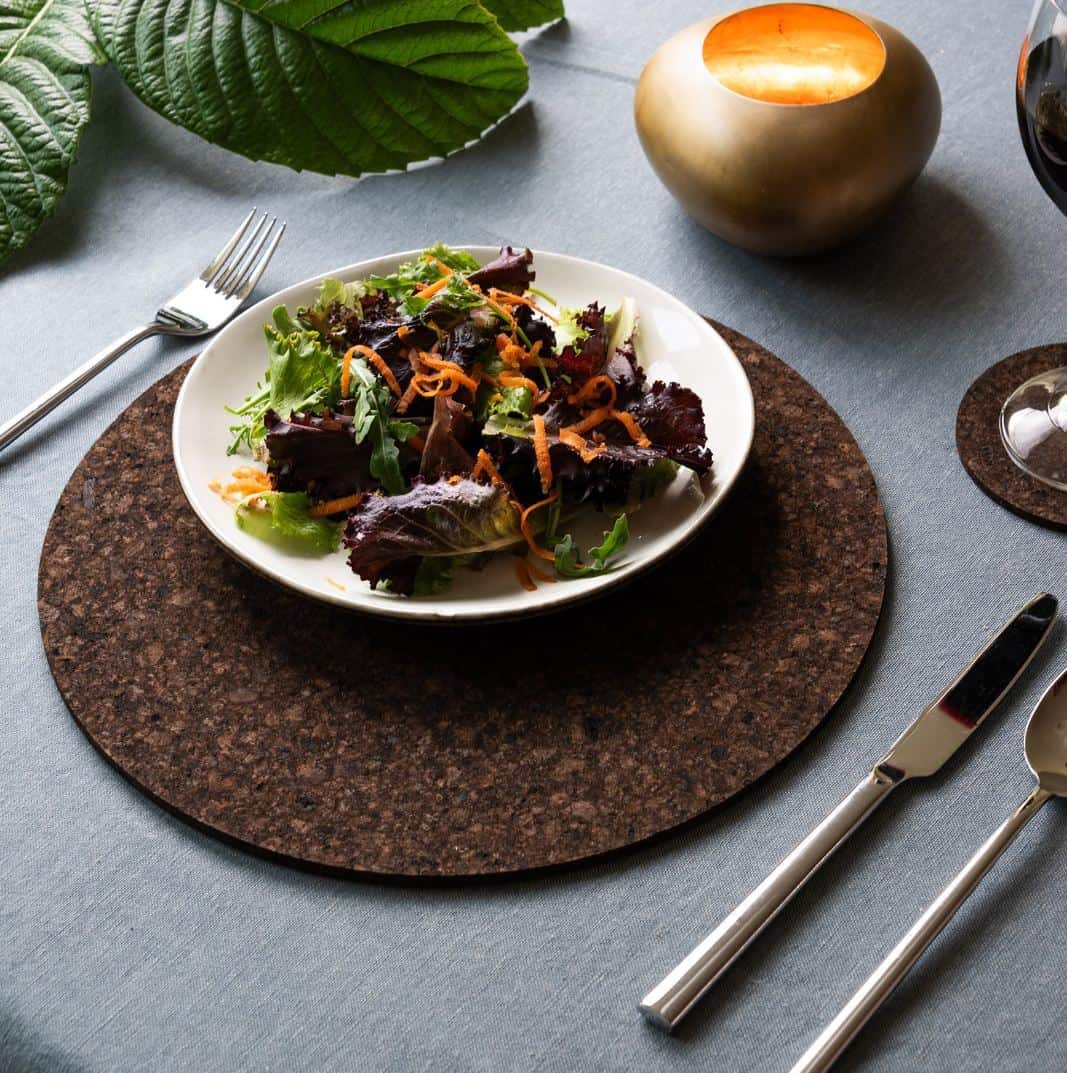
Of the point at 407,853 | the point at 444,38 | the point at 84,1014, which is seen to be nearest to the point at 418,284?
the point at 444,38

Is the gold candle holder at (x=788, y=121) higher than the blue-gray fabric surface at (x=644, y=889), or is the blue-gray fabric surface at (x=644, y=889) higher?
the gold candle holder at (x=788, y=121)

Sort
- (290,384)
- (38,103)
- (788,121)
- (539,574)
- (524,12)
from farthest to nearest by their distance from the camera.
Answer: (524,12) → (38,103) → (788,121) → (290,384) → (539,574)

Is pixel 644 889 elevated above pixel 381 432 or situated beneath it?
situated beneath

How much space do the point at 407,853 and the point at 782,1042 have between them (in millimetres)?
272

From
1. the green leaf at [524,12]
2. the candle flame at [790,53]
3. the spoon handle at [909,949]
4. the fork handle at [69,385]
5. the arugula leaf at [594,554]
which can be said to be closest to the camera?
the spoon handle at [909,949]

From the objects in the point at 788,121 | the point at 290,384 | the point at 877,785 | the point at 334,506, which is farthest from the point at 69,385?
the point at 877,785

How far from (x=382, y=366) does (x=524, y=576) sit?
9.2 inches

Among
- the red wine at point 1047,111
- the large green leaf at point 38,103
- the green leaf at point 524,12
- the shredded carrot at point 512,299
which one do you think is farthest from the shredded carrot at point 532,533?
the green leaf at point 524,12

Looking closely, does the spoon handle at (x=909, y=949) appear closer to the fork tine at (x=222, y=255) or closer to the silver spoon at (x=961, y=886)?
the silver spoon at (x=961, y=886)

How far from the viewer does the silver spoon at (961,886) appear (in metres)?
0.75

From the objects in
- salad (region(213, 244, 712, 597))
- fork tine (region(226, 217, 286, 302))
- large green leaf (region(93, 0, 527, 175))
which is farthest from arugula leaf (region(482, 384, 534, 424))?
large green leaf (region(93, 0, 527, 175))

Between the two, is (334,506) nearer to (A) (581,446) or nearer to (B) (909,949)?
(A) (581,446)

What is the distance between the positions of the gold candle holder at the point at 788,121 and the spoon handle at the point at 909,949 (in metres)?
0.66

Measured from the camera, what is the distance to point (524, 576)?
1.00m
